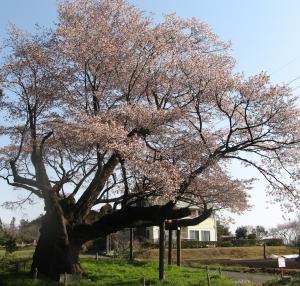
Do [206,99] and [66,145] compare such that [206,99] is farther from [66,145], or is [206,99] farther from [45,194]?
[45,194]

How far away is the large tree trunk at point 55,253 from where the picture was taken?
783 inches

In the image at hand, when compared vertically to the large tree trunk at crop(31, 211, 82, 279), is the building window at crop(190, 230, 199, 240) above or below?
above

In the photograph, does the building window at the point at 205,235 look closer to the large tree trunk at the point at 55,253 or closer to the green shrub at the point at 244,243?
the green shrub at the point at 244,243

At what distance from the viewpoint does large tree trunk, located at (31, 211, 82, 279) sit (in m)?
19.9

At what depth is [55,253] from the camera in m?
20.1

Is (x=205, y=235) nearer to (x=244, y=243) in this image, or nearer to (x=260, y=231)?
(x=244, y=243)

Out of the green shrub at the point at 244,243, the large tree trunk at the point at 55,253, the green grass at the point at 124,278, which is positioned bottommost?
the green grass at the point at 124,278

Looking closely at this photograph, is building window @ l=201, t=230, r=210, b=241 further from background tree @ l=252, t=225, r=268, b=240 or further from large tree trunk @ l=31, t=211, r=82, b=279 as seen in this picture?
large tree trunk @ l=31, t=211, r=82, b=279

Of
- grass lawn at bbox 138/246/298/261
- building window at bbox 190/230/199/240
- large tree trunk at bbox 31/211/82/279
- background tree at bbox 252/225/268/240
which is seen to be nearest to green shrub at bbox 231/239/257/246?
grass lawn at bbox 138/246/298/261

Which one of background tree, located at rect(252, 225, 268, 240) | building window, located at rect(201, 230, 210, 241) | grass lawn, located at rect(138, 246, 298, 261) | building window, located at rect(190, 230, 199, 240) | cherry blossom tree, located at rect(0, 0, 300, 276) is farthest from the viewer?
background tree, located at rect(252, 225, 268, 240)

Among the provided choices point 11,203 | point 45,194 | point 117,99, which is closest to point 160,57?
point 117,99

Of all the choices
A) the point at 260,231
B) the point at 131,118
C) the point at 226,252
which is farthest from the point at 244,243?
Result: the point at 131,118

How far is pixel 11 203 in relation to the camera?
2727 centimetres

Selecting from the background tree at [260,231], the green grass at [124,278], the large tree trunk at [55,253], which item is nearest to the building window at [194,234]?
the background tree at [260,231]
